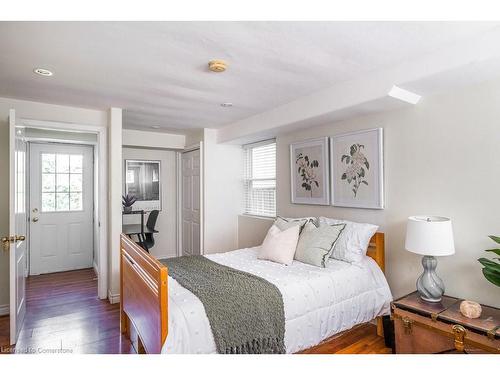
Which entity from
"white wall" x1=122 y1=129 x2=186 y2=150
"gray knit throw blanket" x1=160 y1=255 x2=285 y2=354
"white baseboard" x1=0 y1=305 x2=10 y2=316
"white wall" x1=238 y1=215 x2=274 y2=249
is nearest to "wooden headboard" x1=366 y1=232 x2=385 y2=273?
"gray knit throw blanket" x1=160 y1=255 x2=285 y2=354

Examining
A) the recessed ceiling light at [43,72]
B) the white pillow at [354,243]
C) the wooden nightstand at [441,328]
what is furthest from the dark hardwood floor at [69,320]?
the recessed ceiling light at [43,72]

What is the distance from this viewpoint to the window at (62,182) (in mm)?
4531

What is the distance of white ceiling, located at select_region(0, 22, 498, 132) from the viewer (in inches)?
67.3

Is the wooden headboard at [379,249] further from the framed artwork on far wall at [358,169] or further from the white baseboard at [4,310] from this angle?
the white baseboard at [4,310]

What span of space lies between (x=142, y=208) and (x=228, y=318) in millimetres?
3821

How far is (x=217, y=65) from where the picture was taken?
216 centimetres

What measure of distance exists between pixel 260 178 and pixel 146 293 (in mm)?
2783

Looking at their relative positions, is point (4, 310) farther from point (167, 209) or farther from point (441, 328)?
point (441, 328)

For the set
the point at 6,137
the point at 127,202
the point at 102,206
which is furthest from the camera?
the point at 127,202

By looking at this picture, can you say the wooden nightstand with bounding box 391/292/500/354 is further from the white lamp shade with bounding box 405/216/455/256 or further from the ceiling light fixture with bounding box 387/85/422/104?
the ceiling light fixture with bounding box 387/85/422/104

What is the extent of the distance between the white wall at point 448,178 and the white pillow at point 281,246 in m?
0.73

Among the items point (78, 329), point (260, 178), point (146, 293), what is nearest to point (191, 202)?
point (260, 178)

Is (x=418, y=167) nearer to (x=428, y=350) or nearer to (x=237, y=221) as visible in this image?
(x=428, y=350)
